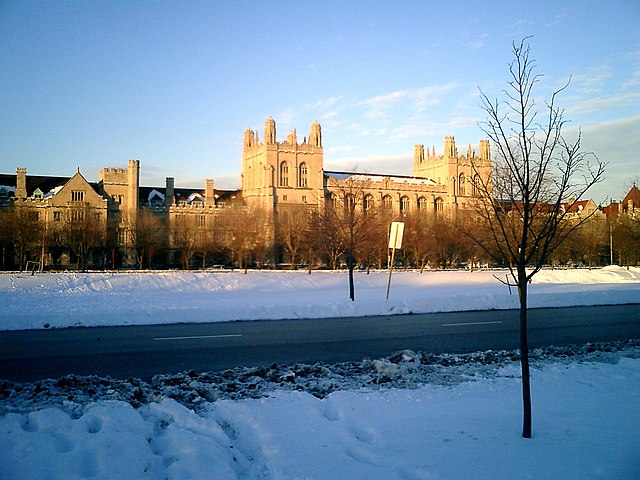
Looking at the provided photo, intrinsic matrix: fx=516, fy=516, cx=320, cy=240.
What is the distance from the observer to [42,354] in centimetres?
1099

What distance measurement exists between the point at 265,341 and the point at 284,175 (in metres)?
95.7

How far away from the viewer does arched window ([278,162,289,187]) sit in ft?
350

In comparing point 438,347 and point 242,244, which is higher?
point 242,244

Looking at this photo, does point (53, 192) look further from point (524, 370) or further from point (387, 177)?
point (524, 370)

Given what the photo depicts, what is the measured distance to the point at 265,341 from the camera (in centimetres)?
1295

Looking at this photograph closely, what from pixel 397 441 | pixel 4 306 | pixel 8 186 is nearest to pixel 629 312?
pixel 397 441

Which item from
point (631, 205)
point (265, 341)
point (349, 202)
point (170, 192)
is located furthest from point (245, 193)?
point (265, 341)

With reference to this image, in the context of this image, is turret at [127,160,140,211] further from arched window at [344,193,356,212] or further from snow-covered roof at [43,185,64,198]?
arched window at [344,193,356,212]

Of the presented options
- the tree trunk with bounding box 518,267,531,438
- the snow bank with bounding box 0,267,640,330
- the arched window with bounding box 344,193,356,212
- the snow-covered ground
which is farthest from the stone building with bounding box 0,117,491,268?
the tree trunk with bounding box 518,267,531,438

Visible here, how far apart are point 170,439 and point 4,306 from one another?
1885 centimetres

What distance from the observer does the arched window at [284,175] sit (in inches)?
4205

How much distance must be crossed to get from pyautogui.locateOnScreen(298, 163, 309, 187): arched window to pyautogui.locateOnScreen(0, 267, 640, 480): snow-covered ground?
323 feet

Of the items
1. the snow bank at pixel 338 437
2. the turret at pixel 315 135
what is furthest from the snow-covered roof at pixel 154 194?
the snow bank at pixel 338 437

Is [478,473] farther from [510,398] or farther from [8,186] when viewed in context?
[8,186]
